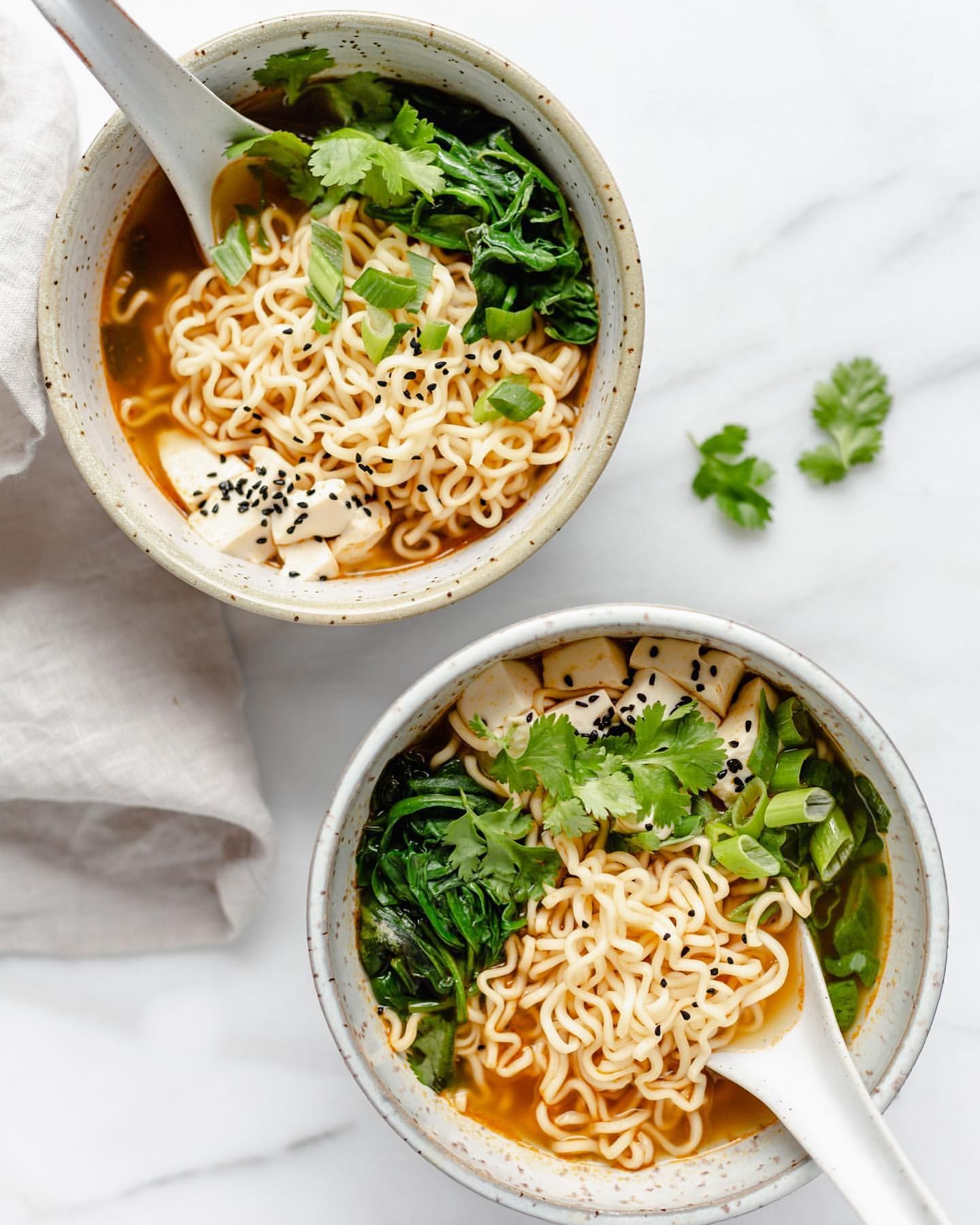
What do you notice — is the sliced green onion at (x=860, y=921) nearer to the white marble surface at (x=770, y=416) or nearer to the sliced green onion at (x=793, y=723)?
the sliced green onion at (x=793, y=723)

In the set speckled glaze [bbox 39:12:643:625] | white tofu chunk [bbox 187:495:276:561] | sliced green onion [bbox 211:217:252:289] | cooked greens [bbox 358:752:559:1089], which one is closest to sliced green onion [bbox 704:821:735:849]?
cooked greens [bbox 358:752:559:1089]

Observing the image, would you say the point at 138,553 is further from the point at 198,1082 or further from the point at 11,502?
the point at 198,1082

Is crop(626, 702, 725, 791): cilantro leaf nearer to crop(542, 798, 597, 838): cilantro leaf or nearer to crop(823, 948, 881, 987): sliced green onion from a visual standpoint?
crop(542, 798, 597, 838): cilantro leaf

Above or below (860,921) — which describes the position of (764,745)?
above

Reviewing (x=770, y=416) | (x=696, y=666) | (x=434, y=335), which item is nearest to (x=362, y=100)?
(x=434, y=335)

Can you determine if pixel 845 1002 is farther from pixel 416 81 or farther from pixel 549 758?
pixel 416 81

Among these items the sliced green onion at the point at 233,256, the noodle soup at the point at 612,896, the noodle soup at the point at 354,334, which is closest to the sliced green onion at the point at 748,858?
the noodle soup at the point at 612,896

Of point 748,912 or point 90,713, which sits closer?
point 748,912
